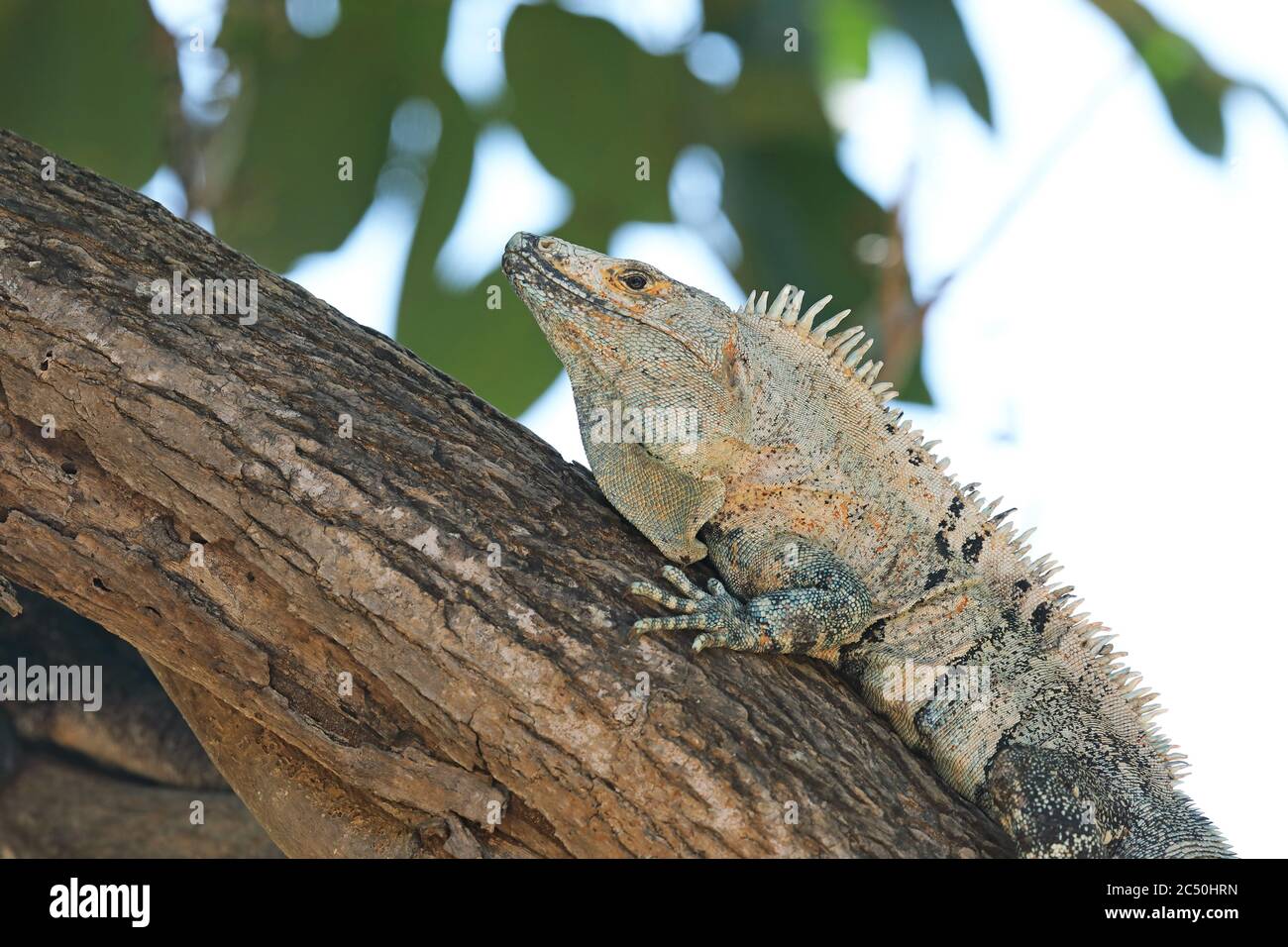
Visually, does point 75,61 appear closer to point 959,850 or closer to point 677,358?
point 677,358

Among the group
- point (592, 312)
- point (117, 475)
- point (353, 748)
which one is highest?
point (592, 312)

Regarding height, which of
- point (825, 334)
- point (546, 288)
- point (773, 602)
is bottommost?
point (773, 602)

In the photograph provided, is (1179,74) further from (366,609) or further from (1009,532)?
(366,609)

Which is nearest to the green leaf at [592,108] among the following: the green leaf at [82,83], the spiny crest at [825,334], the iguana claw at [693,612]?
the green leaf at [82,83]

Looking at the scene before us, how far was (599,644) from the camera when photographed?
4527mm

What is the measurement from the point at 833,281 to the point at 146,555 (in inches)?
252

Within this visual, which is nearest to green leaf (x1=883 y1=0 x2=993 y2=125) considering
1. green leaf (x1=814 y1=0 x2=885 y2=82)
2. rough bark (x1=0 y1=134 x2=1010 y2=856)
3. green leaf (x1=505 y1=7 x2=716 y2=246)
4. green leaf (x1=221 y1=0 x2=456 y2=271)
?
green leaf (x1=814 y1=0 x2=885 y2=82)

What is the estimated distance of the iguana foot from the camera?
472 centimetres

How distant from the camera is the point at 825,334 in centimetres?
623

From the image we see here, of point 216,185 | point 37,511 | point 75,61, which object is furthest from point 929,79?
point 37,511

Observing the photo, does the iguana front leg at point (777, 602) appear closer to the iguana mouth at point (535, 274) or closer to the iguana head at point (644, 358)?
the iguana head at point (644, 358)

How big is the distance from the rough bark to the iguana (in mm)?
697

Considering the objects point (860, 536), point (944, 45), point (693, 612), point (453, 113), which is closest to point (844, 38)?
point (944, 45)

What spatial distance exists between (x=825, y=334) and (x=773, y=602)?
5.52ft
